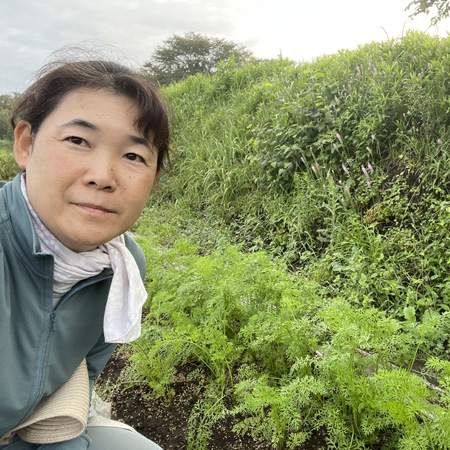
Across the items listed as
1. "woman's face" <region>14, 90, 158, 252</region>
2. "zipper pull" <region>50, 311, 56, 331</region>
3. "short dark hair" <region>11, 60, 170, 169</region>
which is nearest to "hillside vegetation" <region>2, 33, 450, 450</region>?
"zipper pull" <region>50, 311, 56, 331</region>

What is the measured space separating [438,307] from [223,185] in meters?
3.21

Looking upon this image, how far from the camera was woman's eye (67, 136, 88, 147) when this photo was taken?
1135 mm

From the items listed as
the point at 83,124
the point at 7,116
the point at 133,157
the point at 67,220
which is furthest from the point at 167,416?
the point at 7,116

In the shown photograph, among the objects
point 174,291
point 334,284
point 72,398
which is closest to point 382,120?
point 334,284

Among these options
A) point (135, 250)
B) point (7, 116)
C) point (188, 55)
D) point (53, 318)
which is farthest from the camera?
point (188, 55)

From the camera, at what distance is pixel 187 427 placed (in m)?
1.86

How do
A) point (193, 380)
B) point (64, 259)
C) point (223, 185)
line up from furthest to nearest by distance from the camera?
point (223, 185), point (193, 380), point (64, 259)

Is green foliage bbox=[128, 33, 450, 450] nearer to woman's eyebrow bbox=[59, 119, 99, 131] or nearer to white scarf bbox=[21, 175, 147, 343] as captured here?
white scarf bbox=[21, 175, 147, 343]

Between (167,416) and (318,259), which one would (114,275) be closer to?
(167,416)

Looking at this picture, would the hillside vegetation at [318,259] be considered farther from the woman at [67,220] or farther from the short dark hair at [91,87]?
the short dark hair at [91,87]

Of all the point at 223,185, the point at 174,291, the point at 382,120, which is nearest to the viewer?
the point at 174,291

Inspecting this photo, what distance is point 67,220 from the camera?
1110 millimetres

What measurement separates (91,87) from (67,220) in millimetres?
460

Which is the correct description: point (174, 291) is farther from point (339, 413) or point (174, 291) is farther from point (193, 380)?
point (339, 413)
